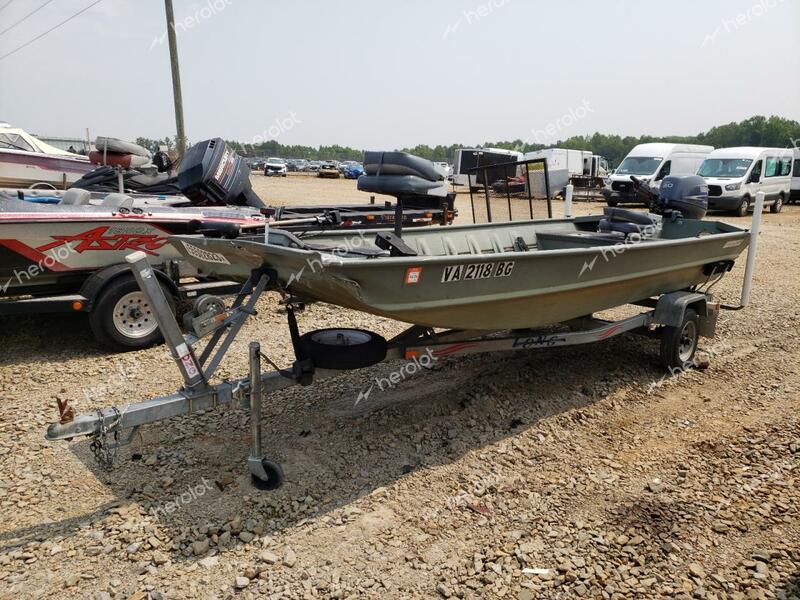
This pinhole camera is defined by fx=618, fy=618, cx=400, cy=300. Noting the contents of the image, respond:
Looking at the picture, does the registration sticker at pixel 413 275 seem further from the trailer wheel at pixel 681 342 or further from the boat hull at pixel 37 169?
the boat hull at pixel 37 169

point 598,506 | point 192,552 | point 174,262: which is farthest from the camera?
point 174,262

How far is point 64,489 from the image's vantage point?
3.21 meters

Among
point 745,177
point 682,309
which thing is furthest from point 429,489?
point 745,177

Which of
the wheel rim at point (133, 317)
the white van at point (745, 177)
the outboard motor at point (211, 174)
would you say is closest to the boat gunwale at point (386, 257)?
the wheel rim at point (133, 317)

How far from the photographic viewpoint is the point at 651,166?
67.6 ft

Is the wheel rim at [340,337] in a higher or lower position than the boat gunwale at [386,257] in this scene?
lower

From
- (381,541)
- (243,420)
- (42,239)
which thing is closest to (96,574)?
(381,541)

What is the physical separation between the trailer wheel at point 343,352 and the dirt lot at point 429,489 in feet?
2.05

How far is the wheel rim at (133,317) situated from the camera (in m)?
5.21

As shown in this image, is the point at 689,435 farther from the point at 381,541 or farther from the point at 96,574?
the point at 96,574

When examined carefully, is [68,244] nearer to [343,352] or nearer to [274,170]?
[343,352]

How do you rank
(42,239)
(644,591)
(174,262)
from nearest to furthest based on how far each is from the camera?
1. (644,591)
2. (42,239)
3. (174,262)

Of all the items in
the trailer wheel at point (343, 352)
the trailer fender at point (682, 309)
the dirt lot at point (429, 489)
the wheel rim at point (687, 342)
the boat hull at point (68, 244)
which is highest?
the boat hull at point (68, 244)

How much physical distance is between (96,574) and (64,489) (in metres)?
0.78
